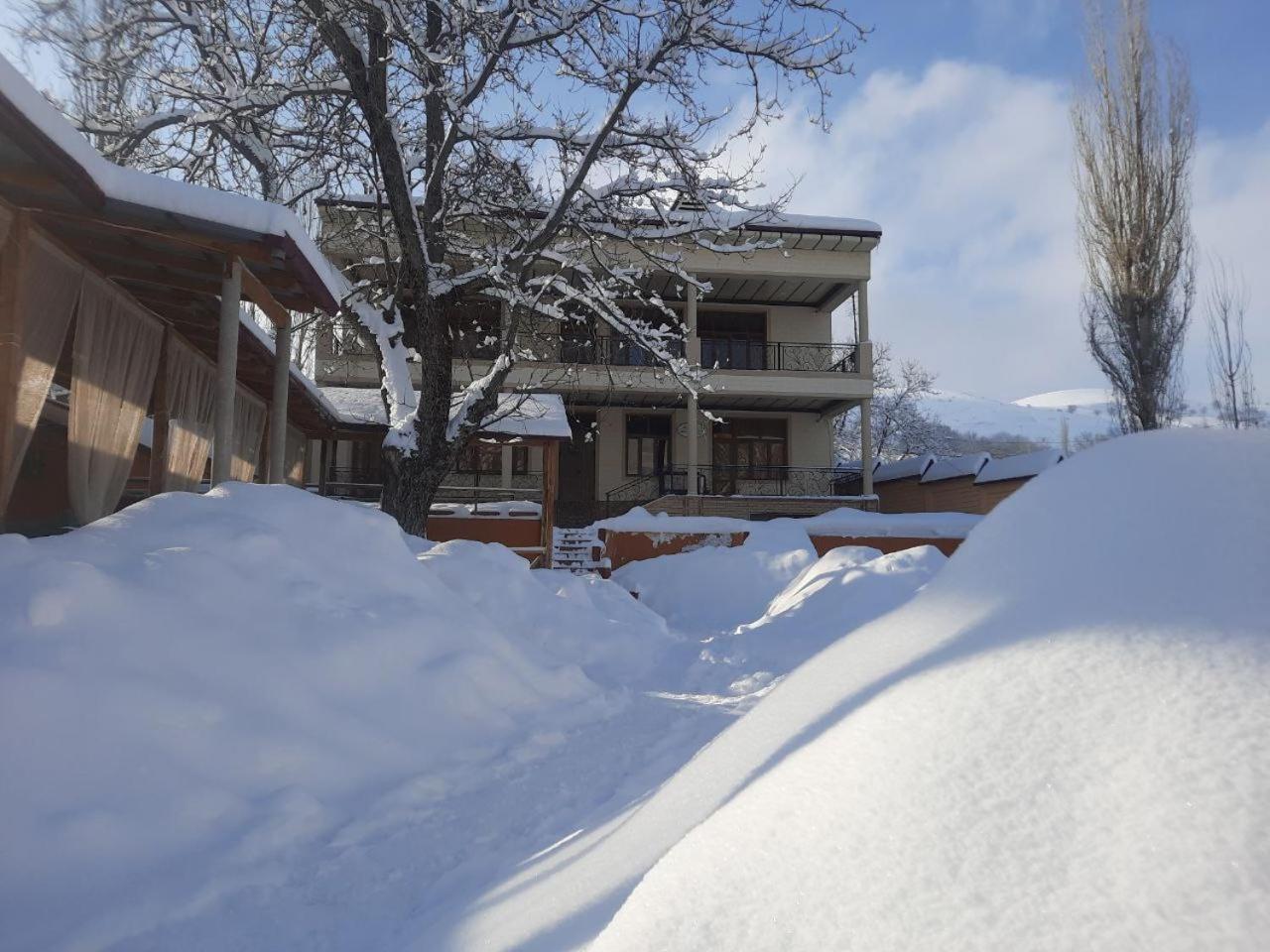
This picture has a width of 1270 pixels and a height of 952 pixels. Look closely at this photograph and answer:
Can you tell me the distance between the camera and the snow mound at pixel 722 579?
1077 cm

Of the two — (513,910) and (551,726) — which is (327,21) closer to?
(551,726)

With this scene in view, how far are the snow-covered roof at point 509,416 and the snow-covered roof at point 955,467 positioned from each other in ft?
39.7

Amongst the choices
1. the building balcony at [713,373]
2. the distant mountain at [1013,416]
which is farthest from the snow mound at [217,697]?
the distant mountain at [1013,416]

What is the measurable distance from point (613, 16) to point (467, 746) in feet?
24.4

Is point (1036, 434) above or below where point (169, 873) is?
above

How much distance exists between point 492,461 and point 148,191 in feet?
52.9

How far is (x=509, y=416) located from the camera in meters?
13.1

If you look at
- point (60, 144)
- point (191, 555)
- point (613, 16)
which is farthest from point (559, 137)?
point (191, 555)

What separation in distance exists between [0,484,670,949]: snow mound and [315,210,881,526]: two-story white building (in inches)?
529

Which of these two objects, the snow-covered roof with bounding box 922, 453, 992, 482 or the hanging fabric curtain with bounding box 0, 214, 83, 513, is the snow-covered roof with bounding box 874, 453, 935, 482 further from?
the hanging fabric curtain with bounding box 0, 214, 83, 513

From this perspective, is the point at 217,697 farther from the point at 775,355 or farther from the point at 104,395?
the point at 775,355

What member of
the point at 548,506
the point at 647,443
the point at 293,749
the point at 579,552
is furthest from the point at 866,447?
the point at 293,749

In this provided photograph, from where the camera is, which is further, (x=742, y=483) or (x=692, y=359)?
(x=742, y=483)

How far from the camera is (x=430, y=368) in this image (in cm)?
852
